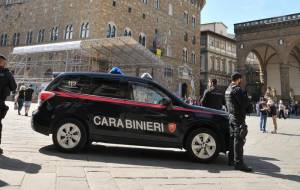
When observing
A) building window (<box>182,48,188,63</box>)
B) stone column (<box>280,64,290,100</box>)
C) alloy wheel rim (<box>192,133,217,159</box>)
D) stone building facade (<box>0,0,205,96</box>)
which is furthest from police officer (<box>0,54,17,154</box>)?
building window (<box>182,48,188,63</box>)

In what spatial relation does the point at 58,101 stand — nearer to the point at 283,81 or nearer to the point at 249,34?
the point at 283,81

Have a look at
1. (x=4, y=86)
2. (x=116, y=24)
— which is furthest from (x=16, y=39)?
(x=4, y=86)

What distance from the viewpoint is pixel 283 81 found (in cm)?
3750

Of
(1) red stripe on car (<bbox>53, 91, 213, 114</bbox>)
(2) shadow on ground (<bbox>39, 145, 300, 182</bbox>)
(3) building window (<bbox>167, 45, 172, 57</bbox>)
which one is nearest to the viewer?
(2) shadow on ground (<bbox>39, 145, 300, 182</bbox>)

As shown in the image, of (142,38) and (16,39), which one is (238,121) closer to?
(142,38)

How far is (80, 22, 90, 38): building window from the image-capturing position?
3216 cm

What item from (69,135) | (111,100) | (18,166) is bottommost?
(18,166)

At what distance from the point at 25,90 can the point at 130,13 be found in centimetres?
2173

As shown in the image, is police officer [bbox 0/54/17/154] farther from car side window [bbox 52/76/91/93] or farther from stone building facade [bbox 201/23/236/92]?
stone building facade [bbox 201/23/236/92]

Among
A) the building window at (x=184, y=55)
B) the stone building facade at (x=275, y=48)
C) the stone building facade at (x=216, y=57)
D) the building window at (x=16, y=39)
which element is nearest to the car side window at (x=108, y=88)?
the stone building facade at (x=275, y=48)

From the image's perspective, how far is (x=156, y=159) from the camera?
6.66 metres

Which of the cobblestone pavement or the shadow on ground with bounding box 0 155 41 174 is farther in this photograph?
the shadow on ground with bounding box 0 155 41 174

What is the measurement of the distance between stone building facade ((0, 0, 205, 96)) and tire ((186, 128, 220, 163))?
26.4 meters

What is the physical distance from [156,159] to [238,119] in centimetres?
187
